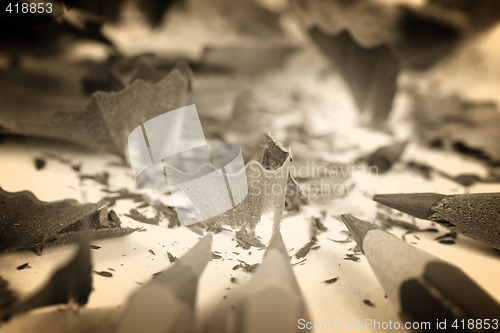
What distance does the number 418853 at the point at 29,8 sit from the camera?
103 cm

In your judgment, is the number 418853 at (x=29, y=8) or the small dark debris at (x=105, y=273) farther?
the number 418853 at (x=29, y=8)

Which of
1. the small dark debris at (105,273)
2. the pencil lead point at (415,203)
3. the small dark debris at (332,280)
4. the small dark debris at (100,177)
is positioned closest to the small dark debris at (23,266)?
the small dark debris at (105,273)

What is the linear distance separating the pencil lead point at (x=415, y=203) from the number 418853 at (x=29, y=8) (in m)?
1.18

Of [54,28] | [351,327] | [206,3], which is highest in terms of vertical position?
[206,3]

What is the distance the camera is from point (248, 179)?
63 cm

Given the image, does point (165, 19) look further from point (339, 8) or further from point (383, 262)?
point (383, 262)

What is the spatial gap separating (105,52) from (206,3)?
1.36ft

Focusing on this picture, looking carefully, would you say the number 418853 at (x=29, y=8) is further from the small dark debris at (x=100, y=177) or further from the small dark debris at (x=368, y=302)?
the small dark debris at (x=368, y=302)

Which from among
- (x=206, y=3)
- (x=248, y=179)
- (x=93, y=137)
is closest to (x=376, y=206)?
(x=248, y=179)

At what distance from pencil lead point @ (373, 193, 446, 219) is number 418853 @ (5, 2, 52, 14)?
1180mm

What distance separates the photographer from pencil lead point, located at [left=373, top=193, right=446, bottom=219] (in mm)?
656

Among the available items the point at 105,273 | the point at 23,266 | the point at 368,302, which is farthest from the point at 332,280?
the point at 23,266

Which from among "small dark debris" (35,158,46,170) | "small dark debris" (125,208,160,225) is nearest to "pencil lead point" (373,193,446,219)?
"small dark debris" (125,208,160,225)

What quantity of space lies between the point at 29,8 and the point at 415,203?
49.1 inches
